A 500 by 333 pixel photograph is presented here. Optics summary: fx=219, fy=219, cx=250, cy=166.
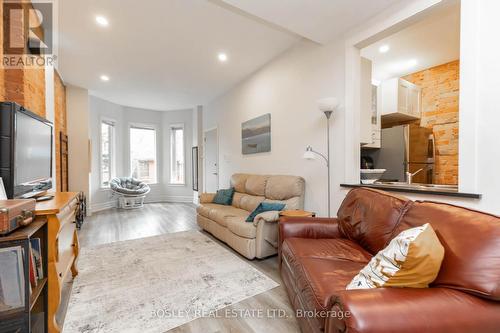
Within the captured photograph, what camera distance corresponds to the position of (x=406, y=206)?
155 centimetres

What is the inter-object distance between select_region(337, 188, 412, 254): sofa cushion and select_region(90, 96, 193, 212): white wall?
18.5 feet

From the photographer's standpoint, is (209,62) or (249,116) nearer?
(209,62)

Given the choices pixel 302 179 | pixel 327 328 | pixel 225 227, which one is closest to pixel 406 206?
pixel 327 328

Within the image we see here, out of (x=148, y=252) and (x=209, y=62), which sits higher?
(x=209, y=62)

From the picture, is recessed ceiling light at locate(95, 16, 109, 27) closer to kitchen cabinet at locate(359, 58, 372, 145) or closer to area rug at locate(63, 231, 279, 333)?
area rug at locate(63, 231, 279, 333)

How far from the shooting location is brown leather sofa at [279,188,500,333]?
0.79 m

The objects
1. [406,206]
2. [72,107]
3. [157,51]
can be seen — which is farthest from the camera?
[72,107]

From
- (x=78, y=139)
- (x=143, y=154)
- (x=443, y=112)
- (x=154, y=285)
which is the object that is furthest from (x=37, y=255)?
(x=143, y=154)

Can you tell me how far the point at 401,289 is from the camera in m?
0.94

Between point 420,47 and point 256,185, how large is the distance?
3.14 m

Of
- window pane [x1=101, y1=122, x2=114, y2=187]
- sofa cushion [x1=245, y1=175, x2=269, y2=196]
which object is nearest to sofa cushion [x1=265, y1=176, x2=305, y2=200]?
sofa cushion [x1=245, y1=175, x2=269, y2=196]

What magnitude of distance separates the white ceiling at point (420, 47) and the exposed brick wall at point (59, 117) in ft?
16.7

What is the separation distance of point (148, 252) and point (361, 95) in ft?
11.1

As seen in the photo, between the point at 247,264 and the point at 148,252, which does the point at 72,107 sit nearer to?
the point at 148,252
